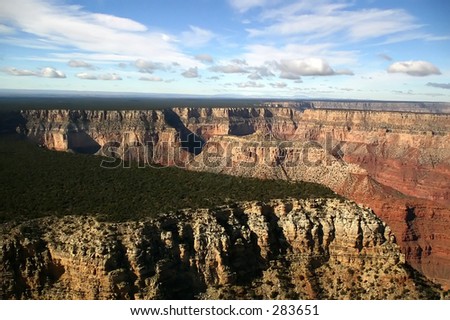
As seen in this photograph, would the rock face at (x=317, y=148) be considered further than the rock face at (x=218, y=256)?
Yes

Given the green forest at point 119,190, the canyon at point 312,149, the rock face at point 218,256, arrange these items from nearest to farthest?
the rock face at point 218,256 < the green forest at point 119,190 < the canyon at point 312,149

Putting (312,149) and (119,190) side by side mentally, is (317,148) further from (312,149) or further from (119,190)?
(119,190)

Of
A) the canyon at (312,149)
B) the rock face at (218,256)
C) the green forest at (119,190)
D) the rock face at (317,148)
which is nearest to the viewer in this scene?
the rock face at (218,256)

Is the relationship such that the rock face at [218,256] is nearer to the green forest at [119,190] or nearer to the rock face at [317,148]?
the green forest at [119,190]

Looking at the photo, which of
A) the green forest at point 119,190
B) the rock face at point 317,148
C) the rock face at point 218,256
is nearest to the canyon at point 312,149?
the rock face at point 317,148

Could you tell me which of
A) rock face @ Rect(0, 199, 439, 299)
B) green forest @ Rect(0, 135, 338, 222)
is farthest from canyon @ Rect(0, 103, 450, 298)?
green forest @ Rect(0, 135, 338, 222)

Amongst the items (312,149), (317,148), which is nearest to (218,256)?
(312,149)

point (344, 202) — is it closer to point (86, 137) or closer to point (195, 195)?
point (195, 195)
